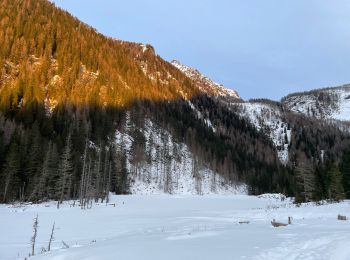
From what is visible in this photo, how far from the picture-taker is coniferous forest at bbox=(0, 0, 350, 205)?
6719cm

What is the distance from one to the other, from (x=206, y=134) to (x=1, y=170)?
11598 centimetres

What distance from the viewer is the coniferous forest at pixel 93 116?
6719 cm

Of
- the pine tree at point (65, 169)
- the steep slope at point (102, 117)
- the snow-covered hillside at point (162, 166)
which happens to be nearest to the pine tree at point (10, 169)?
the steep slope at point (102, 117)

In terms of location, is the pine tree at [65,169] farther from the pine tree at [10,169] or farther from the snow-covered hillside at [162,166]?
the snow-covered hillside at [162,166]

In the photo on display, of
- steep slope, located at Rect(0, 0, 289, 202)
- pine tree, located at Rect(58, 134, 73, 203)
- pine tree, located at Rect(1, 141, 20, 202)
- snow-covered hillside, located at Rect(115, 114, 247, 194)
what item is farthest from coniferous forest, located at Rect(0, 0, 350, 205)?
pine tree, located at Rect(58, 134, 73, 203)

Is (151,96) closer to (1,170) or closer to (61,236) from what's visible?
(1,170)

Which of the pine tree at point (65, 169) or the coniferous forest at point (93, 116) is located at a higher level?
the coniferous forest at point (93, 116)

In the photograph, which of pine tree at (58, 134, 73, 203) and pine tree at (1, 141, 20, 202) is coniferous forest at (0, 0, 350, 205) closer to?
pine tree at (1, 141, 20, 202)

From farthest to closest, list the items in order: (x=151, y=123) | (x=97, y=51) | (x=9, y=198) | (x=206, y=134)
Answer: (x=206, y=134), (x=97, y=51), (x=151, y=123), (x=9, y=198)

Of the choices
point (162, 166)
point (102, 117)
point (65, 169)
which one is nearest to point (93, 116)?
point (102, 117)

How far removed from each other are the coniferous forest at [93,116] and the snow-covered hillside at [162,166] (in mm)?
722

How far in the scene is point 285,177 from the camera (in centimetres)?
14588

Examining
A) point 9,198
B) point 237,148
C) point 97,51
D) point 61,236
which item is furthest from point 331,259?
point 237,148

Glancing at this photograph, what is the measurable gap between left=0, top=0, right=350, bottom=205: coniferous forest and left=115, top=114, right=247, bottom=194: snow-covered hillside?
72cm
